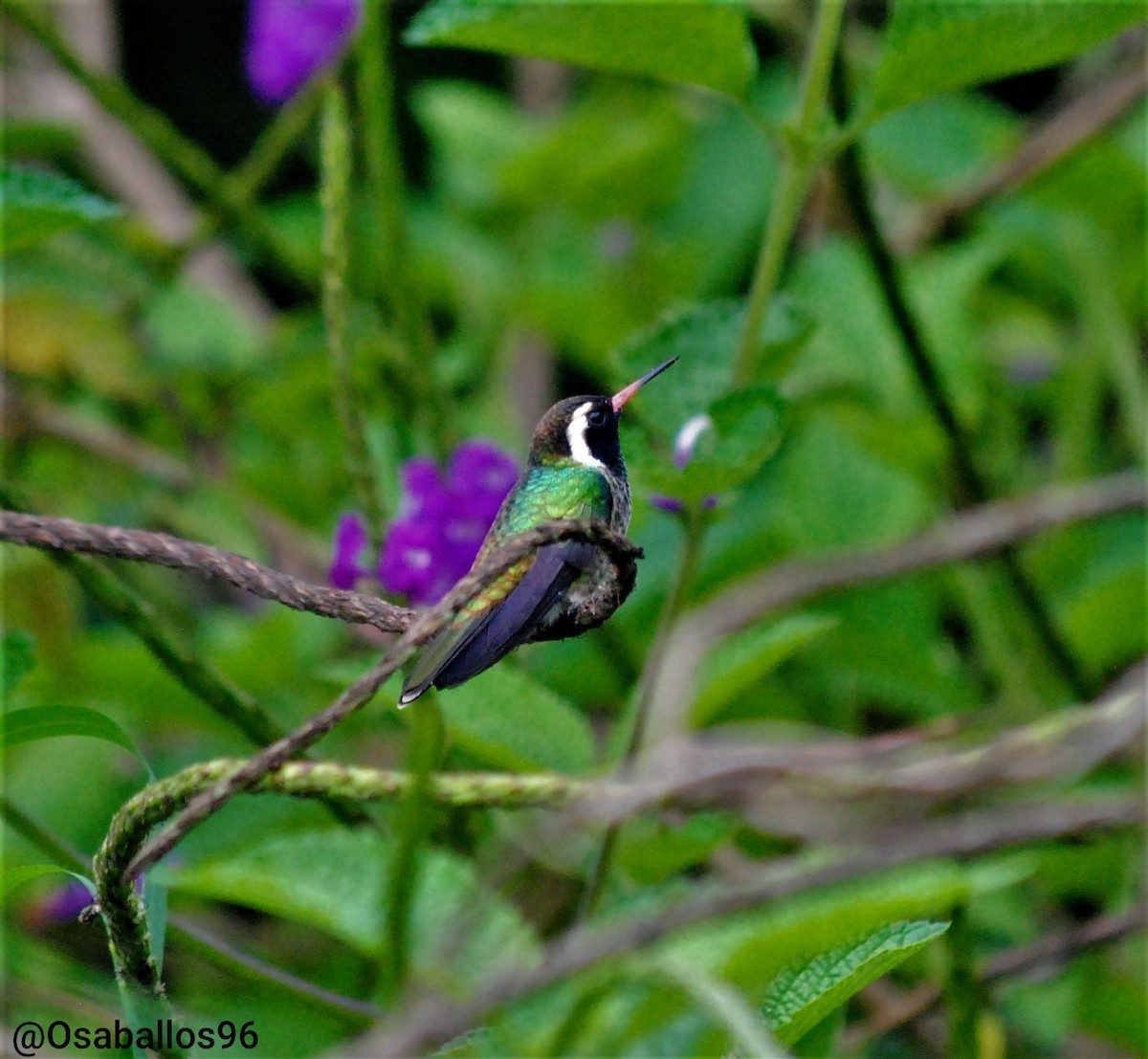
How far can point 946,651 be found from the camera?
1.80 m

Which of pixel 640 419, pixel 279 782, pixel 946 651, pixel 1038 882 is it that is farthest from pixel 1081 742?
pixel 946 651

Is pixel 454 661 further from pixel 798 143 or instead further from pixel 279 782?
pixel 798 143

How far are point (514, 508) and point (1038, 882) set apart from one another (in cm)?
94

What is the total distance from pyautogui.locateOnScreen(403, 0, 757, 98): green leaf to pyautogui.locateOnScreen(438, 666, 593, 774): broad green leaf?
375 mm

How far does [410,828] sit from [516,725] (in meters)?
0.30

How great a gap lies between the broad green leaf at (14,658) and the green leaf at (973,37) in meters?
0.61

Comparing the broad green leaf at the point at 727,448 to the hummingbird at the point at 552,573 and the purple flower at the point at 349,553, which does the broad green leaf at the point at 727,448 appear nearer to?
the hummingbird at the point at 552,573

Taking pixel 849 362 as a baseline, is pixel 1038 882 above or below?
below

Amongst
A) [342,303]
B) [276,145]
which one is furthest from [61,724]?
[276,145]

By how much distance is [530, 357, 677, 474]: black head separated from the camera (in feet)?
2.61

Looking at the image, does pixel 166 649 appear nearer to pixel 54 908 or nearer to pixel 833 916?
pixel 833 916

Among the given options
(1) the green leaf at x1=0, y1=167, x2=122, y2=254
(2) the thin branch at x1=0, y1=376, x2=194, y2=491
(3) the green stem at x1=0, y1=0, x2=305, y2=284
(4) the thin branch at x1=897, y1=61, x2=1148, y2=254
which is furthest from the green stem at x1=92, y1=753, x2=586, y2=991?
(4) the thin branch at x1=897, y1=61, x2=1148, y2=254

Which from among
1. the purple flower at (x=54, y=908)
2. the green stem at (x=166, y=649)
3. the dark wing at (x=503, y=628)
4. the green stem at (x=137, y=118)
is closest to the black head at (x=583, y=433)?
the dark wing at (x=503, y=628)

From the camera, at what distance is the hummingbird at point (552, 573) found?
2.10 feet
